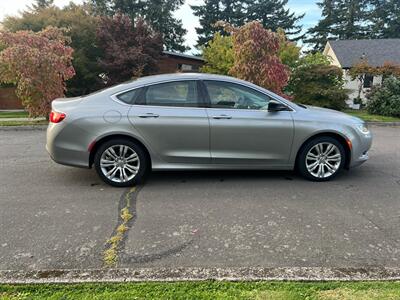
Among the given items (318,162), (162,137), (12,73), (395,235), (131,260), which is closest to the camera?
(131,260)

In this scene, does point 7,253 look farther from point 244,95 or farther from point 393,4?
point 393,4

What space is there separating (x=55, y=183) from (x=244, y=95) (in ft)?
9.97

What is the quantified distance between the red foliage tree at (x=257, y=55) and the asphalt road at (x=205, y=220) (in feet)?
21.3

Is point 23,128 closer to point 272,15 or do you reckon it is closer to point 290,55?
point 290,55

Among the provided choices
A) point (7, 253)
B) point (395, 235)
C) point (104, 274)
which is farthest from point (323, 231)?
point (7, 253)

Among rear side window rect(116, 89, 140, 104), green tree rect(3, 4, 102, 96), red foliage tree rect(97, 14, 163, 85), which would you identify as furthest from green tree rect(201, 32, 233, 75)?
rear side window rect(116, 89, 140, 104)

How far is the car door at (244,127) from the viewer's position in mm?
4676

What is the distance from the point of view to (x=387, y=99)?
1480cm

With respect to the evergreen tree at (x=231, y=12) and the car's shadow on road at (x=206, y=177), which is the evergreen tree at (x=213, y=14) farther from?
the car's shadow on road at (x=206, y=177)

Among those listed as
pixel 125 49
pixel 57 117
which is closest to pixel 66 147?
pixel 57 117

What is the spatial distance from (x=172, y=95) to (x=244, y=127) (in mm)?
1112

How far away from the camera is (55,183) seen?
4.87 meters

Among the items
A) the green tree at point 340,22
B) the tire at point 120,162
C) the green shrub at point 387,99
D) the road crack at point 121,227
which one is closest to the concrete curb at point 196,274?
the road crack at point 121,227

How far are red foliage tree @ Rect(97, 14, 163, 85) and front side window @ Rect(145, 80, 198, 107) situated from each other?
1242cm
